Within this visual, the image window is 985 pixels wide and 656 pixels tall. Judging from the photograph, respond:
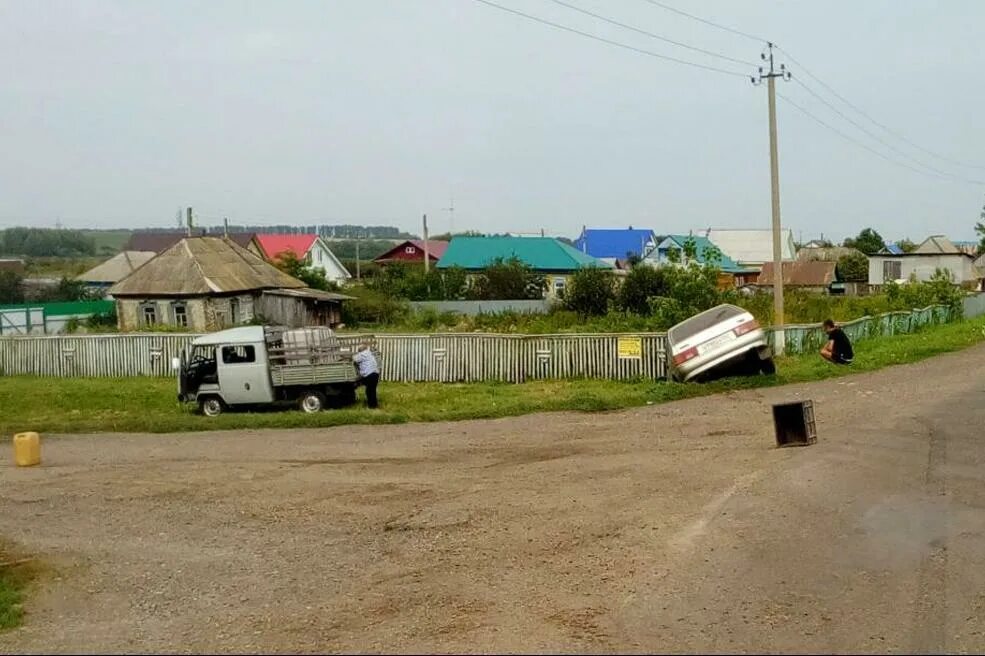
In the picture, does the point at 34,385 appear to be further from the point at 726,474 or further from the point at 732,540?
the point at 732,540

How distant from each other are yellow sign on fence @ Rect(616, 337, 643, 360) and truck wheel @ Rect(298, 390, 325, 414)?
7554mm

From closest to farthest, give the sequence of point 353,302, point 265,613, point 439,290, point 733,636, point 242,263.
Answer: point 733,636, point 265,613, point 242,263, point 353,302, point 439,290

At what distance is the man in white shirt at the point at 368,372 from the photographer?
69.6 ft

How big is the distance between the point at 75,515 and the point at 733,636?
8.95 meters

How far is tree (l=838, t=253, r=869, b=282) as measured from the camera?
285ft

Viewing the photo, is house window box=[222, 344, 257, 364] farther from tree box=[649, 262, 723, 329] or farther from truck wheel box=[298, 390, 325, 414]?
tree box=[649, 262, 723, 329]

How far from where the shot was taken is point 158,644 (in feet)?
26.0

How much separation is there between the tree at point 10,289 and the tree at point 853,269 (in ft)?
215

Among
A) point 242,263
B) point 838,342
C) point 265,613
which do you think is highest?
point 242,263

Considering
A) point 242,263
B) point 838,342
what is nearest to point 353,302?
point 242,263

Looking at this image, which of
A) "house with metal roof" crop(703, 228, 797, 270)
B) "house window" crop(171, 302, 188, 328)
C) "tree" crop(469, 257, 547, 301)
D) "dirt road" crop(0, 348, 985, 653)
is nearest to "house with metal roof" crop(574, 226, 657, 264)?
"house with metal roof" crop(703, 228, 797, 270)

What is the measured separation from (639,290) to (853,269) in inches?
Result: 1946

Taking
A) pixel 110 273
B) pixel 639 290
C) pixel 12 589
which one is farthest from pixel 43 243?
pixel 12 589

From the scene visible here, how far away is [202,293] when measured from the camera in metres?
38.5
